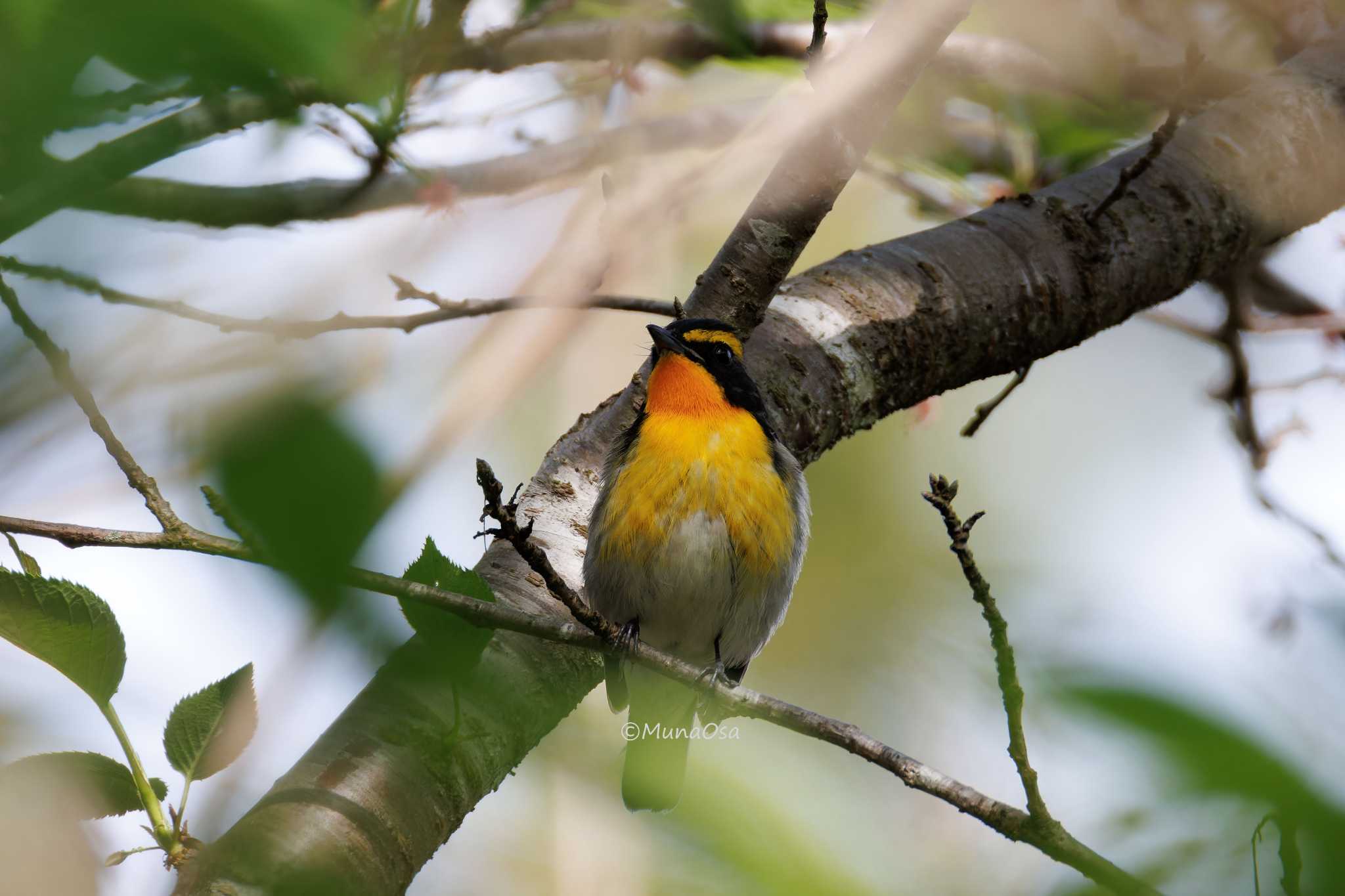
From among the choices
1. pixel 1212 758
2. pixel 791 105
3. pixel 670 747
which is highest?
pixel 791 105

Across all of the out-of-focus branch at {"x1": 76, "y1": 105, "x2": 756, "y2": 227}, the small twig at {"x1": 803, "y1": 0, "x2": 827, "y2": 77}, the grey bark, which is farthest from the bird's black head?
the small twig at {"x1": 803, "y1": 0, "x2": 827, "y2": 77}

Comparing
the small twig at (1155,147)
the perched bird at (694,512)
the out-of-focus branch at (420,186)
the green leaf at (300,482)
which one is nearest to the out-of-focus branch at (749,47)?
the out-of-focus branch at (420,186)

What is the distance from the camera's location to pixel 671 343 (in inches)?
179

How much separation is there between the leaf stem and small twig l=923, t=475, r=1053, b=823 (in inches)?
43.6

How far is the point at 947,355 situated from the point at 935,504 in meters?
2.74

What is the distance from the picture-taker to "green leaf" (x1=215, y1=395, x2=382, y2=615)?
0.45 m

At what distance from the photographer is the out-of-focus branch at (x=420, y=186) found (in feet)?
12.3

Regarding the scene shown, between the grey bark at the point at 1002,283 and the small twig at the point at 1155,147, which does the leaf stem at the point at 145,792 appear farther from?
the small twig at the point at 1155,147

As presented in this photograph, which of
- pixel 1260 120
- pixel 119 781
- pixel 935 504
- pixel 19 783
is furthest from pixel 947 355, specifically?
pixel 19 783

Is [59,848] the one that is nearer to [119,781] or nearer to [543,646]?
[119,781]

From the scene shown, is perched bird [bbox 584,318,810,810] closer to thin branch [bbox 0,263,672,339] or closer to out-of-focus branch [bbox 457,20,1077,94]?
thin branch [bbox 0,263,672,339]

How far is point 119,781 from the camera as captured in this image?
57.1 inches

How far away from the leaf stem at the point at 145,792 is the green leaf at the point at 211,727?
45 millimetres

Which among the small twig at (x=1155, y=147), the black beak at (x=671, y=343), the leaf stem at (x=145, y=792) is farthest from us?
the black beak at (x=671, y=343)
